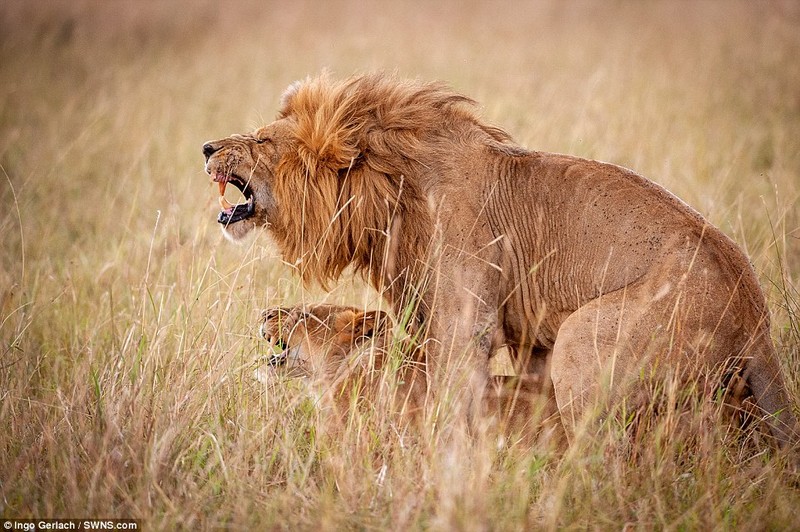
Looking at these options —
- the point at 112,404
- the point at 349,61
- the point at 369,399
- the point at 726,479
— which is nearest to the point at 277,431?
the point at 369,399

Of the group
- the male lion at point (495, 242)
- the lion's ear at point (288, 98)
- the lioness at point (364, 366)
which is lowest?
the lioness at point (364, 366)

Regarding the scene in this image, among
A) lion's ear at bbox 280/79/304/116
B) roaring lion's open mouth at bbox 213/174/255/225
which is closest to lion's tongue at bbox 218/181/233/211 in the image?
roaring lion's open mouth at bbox 213/174/255/225

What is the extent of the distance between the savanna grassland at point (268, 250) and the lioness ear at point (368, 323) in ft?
1.51

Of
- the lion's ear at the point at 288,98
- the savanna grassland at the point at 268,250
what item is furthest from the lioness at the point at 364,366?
the lion's ear at the point at 288,98

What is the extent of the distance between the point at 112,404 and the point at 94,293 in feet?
7.82

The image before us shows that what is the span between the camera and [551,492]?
3.58 metres

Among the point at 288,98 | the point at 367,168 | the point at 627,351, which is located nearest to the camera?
the point at 627,351

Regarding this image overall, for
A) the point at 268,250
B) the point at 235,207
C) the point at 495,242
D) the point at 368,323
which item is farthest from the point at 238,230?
the point at 495,242

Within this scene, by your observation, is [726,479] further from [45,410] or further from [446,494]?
[45,410]

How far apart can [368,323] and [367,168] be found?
86cm

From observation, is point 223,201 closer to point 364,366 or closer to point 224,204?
point 224,204

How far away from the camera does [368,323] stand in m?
4.71

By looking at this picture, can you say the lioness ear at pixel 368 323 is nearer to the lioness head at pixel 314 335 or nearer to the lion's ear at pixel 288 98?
the lioness head at pixel 314 335

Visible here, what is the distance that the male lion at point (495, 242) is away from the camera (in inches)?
146
